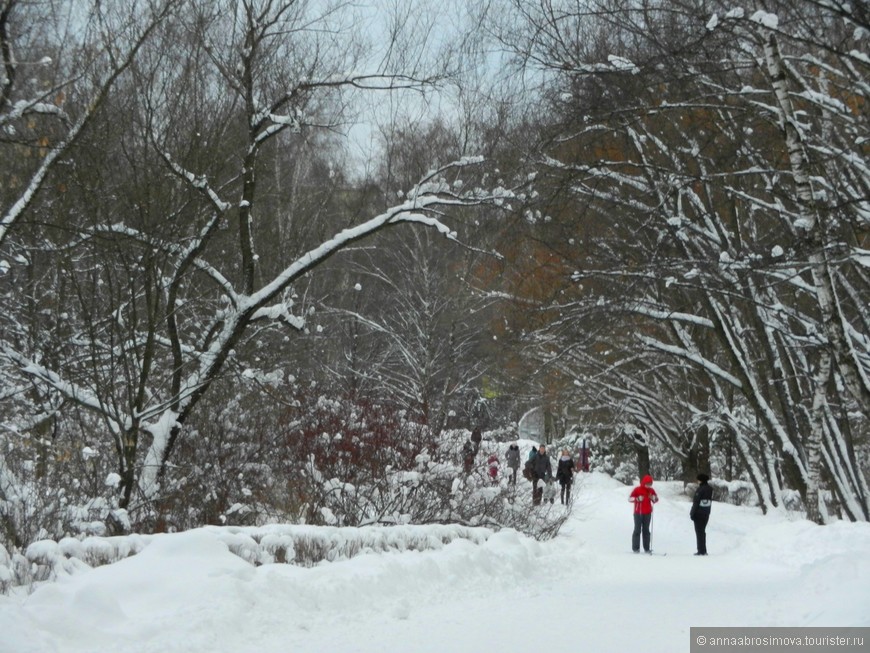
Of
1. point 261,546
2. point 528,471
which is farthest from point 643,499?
point 261,546

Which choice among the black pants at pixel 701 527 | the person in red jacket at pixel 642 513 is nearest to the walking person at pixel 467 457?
the person in red jacket at pixel 642 513

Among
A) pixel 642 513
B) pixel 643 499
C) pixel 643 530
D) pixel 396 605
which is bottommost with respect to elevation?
pixel 643 530

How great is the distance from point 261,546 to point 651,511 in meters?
8.84

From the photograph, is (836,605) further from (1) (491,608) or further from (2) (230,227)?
(2) (230,227)

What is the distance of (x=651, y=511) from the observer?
16.3 metres

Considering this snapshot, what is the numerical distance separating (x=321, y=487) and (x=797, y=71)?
28.2 ft

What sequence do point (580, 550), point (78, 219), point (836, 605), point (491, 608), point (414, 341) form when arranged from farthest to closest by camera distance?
point (414, 341) → point (580, 550) → point (78, 219) → point (491, 608) → point (836, 605)

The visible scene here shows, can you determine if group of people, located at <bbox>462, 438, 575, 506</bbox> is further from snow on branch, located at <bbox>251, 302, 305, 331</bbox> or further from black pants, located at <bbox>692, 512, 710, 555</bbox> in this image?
snow on branch, located at <bbox>251, 302, 305, 331</bbox>

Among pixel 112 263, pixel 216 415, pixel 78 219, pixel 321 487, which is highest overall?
pixel 78 219

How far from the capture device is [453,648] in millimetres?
6668

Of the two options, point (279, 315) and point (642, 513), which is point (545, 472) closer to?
point (642, 513)

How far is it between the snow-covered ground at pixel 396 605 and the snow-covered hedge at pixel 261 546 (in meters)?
0.46

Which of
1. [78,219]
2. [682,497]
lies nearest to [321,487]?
[78,219]

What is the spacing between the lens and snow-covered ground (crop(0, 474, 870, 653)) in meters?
6.21
